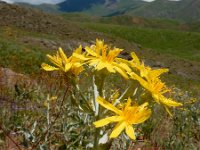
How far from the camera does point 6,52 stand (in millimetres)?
16938

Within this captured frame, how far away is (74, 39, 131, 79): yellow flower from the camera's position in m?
2.15

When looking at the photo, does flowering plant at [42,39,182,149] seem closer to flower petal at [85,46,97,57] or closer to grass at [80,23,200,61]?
flower petal at [85,46,97,57]

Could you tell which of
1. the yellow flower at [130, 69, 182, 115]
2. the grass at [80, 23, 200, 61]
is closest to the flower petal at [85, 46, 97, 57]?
the yellow flower at [130, 69, 182, 115]

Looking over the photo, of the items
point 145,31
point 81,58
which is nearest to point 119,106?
point 81,58

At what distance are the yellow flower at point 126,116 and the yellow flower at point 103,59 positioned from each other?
0.57 ft

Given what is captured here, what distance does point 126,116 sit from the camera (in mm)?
2021

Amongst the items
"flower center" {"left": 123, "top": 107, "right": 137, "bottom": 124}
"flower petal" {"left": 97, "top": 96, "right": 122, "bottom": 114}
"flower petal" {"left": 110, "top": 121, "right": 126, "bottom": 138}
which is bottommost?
"flower petal" {"left": 110, "top": 121, "right": 126, "bottom": 138}

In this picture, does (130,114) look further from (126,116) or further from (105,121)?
(105,121)

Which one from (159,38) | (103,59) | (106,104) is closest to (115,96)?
(103,59)

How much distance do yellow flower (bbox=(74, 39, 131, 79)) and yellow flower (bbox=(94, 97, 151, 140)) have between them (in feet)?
0.57

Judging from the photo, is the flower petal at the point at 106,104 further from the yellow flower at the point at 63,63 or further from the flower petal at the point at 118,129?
the yellow flower at the point at 63,63

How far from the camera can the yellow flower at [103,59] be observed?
2.15 m

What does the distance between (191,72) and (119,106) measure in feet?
117

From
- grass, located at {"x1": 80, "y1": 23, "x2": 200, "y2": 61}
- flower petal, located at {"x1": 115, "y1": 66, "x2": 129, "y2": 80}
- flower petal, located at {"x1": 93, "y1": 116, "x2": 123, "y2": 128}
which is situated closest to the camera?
flower petal, located at {"x1": 93, "y1": 116, "x2": 123, "y2": 128}
